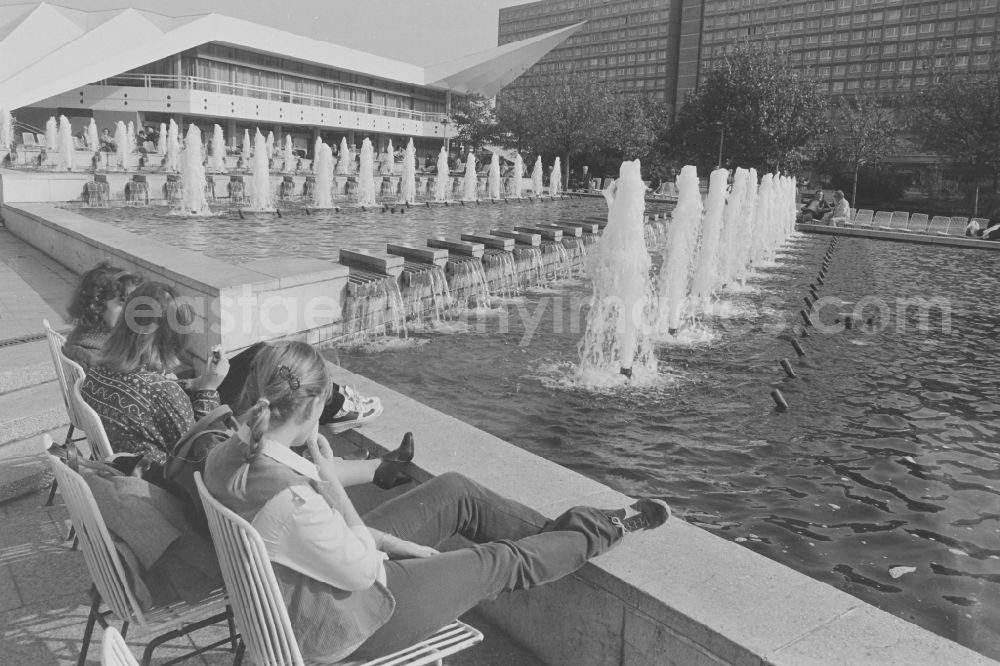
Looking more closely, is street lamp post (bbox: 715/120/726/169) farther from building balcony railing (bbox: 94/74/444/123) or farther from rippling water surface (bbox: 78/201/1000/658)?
building balcony railing (bbox: 94/74/444/123)

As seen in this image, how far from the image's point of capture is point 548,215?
83.0 feet

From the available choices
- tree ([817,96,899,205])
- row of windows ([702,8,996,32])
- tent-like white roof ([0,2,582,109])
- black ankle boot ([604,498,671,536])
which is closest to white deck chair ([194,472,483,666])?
black ankle boot ([604,498,671,536])

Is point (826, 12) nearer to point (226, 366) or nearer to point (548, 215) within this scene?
point (548, 215)

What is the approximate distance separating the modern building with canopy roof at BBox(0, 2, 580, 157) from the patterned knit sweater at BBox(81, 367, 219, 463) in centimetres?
5304

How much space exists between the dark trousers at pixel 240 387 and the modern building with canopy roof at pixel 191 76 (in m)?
52.2

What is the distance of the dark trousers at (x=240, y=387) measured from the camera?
13.2ft

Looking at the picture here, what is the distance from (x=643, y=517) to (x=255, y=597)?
4.99 feet

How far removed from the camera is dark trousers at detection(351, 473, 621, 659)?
2.47 m

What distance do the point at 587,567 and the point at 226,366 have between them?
2187 millimetres

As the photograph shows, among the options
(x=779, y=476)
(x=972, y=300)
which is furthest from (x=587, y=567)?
(x=972, y=300)

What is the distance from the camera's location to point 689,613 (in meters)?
2.50

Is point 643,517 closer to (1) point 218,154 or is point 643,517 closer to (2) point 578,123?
(1) point 218,154

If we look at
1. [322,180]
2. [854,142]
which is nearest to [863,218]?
[322,180]

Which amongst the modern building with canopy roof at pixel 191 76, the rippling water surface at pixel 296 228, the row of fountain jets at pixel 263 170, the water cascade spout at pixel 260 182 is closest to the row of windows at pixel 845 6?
the modern building with canopy roof at pixel 191 76
